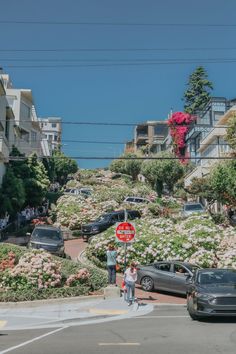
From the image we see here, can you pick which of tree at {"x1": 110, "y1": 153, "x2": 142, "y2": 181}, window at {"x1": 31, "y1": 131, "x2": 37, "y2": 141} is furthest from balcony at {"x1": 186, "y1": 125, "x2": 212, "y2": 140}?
window at {"x1": 31, "y1": 131, "x2": 37, "y2": 141}

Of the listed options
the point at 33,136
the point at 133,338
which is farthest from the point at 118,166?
the point at 133,338

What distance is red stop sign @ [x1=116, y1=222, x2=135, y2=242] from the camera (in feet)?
60.4

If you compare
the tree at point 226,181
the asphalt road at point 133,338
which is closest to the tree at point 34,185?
the tree at point 226,181

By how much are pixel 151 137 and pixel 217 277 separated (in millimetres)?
86003

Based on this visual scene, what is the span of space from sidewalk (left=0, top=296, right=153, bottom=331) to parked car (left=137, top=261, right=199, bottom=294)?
2924mm

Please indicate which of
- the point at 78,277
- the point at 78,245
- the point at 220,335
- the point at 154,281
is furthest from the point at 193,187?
the point at 220,335

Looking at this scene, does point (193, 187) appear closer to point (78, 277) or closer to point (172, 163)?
point (172, 163)

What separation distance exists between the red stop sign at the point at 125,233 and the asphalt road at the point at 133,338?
4.44 meters

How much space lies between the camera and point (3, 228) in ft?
114

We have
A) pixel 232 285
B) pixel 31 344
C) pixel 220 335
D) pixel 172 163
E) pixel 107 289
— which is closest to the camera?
pixel 31 344

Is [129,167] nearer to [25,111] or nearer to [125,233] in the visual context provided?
[25,111]

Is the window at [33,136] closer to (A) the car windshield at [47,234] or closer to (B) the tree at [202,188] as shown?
(B) the tree at [202,188]

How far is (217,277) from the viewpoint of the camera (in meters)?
14.9

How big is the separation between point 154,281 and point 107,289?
3235 millimetres
